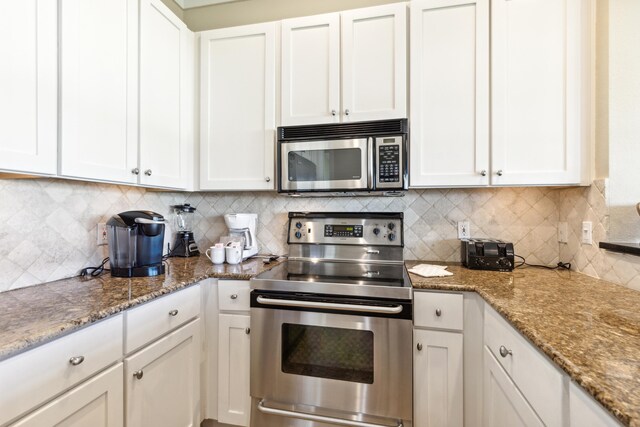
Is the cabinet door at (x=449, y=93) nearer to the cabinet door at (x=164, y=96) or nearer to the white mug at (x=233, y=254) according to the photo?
the white mug at (x=233, y=254)

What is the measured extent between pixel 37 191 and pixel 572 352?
2.01m

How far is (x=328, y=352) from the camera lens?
1.44 meters

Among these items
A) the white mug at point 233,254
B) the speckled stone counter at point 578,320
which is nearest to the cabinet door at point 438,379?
the speckled stone counter at point 578,320

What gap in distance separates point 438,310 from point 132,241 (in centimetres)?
150

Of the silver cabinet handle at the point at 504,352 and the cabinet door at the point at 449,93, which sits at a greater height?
the cabinet door at the point at 449,93

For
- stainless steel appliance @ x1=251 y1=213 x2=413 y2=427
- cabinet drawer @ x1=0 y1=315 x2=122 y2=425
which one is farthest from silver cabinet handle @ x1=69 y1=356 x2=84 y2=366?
stainless steel appliance @ x1=251 y1=213 x2=413 y2=427

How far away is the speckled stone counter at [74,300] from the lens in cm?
82

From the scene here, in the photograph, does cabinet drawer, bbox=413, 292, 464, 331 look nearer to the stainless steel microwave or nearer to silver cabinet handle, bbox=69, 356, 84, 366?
the stainless steel microwave

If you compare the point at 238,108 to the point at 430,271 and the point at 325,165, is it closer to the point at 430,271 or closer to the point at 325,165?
the point at 325,165

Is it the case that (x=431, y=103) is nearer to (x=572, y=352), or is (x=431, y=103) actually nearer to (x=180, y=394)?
(x=572, y=352)

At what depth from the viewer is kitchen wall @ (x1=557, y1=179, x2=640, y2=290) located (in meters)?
1.29

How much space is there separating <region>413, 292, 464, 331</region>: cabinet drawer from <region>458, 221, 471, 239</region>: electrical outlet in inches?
24.1

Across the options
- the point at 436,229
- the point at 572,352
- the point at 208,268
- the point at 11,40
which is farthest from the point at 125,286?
the point at 436,229

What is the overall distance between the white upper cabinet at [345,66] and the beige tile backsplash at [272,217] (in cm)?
59
